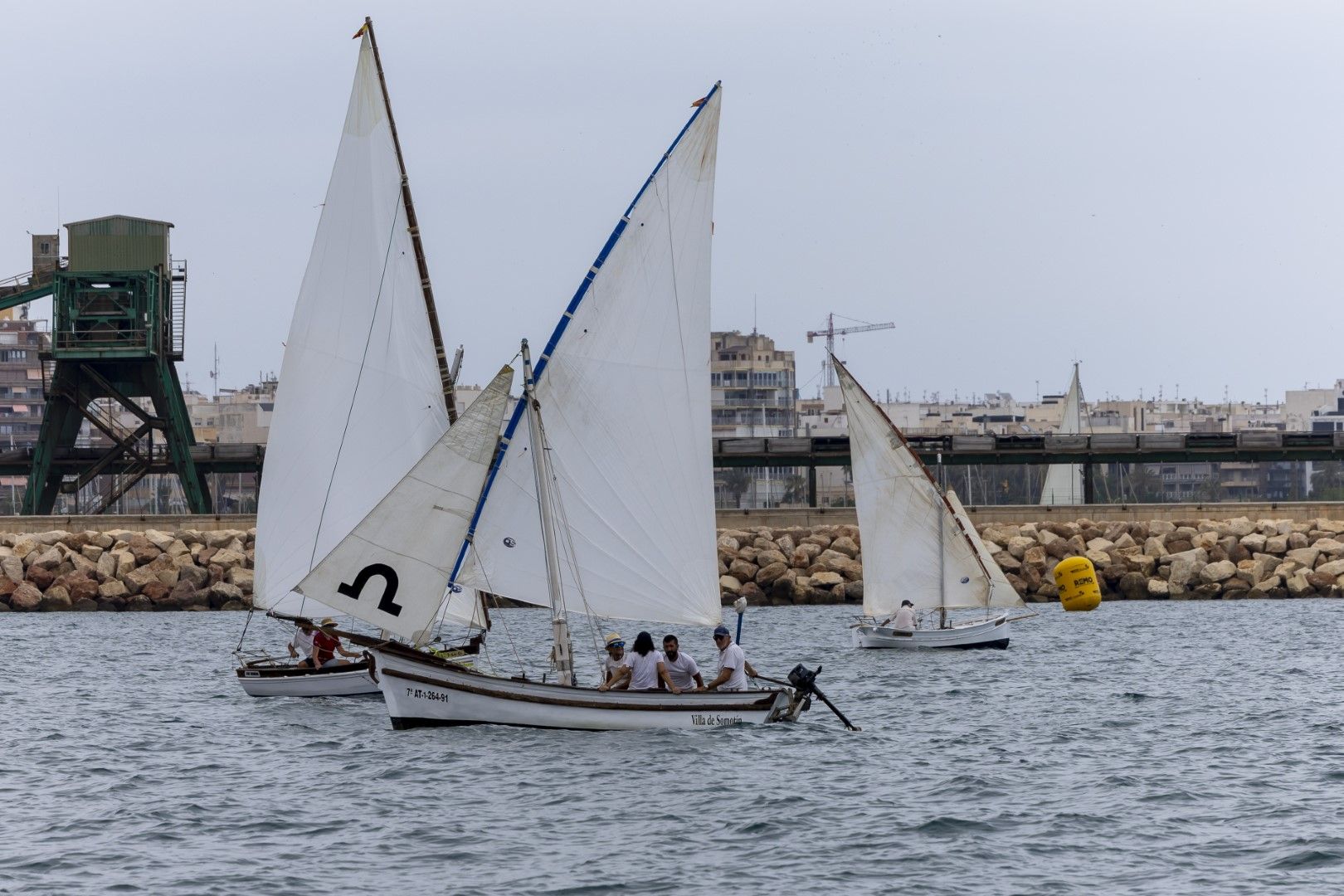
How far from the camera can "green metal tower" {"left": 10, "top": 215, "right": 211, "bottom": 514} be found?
82875 mm

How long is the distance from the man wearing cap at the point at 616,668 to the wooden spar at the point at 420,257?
7378 mm

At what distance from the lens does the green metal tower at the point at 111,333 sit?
82.9 m

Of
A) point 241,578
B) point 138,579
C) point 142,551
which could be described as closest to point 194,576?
point 241,578

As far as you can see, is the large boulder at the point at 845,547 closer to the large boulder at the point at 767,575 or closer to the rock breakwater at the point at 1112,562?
the rock breakwater at the point at 1112,562

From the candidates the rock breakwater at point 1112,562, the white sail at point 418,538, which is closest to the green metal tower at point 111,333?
the rock breakwater at point 1112,562

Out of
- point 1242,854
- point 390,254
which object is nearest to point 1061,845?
point 1242,854

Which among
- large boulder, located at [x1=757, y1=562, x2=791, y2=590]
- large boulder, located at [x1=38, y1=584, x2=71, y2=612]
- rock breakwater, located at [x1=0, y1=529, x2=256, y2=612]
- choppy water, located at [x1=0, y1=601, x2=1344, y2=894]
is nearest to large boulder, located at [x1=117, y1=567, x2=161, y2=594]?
rock breakwater, located at [x1=0, y1=529, x2=256, y2=612]

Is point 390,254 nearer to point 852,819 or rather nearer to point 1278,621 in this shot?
point 852,819

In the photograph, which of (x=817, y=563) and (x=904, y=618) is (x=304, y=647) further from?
(x=817, y=563)

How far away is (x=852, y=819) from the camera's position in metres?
24.2

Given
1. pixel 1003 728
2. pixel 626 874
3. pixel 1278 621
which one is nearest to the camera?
pixel 626 874

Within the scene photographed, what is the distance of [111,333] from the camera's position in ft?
272

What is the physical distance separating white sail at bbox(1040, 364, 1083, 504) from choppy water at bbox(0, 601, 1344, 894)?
7338 cm

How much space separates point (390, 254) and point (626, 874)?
18.2 meters
